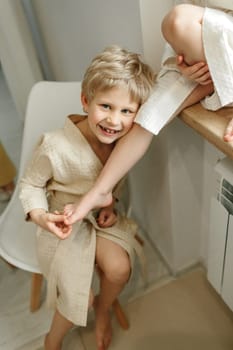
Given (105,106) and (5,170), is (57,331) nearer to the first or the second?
(105,106)

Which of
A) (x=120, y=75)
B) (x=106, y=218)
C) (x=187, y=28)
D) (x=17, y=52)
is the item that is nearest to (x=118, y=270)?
(x=106, y=218)

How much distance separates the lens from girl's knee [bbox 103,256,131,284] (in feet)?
2.85

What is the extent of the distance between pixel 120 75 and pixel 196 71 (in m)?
0.16

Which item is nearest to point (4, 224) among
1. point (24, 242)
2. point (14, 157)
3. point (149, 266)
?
point (24, 242)

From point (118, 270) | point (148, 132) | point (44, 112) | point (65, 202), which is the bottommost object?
point (118, 270)

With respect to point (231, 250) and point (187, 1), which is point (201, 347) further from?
point (187, 1)

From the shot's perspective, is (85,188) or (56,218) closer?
(56,218)

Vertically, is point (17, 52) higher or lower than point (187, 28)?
lower

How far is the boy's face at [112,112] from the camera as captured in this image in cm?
72

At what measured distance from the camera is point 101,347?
1.04 m

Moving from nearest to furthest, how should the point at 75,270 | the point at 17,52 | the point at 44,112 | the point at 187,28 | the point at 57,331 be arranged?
the point at 187,28
the point at 75,270
the point at 57,331
the point at 44,112
the point at 17,52

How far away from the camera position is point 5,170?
1495 millimetres

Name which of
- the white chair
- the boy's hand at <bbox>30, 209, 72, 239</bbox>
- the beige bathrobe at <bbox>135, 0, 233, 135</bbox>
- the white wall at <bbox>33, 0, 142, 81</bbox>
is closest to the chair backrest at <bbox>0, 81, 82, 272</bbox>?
the white chair

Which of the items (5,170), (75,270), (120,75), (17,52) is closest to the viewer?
(120,75)
